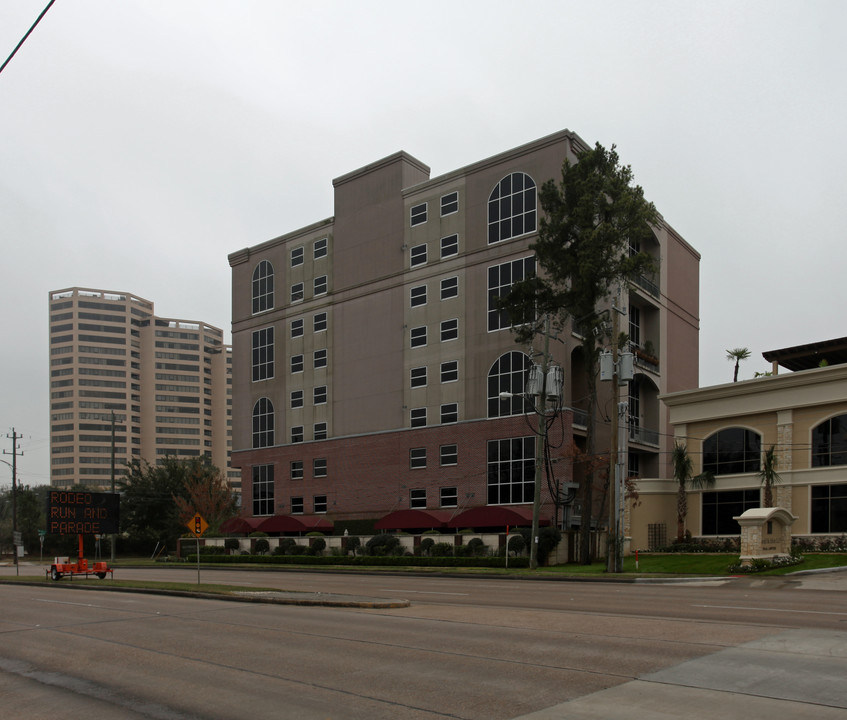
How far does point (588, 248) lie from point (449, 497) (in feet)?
67.0

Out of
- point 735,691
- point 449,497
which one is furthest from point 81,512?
point 735,691

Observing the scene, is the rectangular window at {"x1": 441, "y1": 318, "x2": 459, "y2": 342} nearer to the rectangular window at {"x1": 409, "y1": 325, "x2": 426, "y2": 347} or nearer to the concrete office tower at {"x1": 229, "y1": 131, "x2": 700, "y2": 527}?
the concrete office tower at {"x1": 229, "y1": 131, "x2": 700, "y2": 527}

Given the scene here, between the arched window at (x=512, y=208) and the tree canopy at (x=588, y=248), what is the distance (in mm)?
7703

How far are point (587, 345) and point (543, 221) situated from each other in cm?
677

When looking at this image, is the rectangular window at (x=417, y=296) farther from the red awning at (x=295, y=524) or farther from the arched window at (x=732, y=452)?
the arched window at (x=732, y=452)

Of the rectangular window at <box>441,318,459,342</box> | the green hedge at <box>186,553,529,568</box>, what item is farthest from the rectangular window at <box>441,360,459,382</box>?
the green hedge at <box>186,553,529,568</box>

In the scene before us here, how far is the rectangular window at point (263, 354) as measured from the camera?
6669 cm

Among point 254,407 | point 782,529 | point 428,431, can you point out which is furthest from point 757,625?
point 254,407

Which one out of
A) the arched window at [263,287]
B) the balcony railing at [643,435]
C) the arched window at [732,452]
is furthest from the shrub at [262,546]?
the arched window at [732,452]

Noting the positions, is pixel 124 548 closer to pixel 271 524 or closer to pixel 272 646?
pixel 271 524

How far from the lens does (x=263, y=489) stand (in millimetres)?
65188

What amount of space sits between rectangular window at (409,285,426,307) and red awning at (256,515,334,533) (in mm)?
16866

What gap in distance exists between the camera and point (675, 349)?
196 feet

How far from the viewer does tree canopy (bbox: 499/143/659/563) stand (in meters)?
38.1
